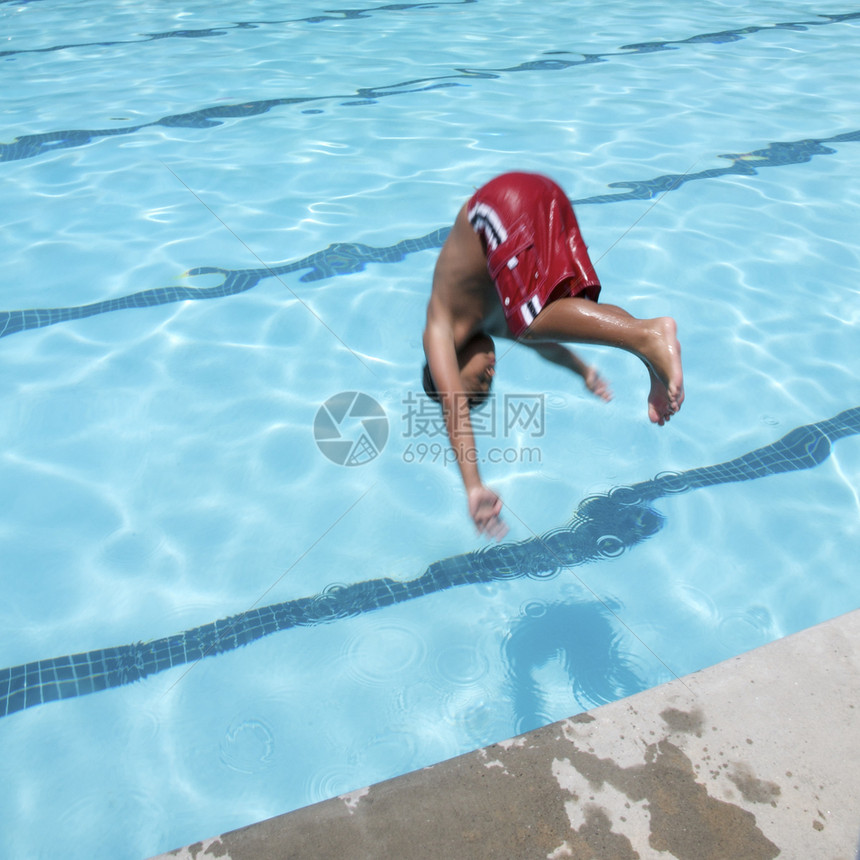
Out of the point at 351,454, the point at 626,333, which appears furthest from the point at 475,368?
the point at 351,454

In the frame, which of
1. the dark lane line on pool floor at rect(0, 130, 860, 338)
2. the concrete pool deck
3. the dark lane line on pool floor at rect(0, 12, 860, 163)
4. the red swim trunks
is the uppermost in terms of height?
the red swim trunks

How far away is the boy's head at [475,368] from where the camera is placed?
10.2 feet

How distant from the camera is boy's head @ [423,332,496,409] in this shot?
3101mm

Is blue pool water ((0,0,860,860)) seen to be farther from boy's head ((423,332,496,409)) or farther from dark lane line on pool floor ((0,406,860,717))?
boy's head ((423,332,496,409))

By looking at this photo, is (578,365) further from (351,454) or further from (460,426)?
(351,454)

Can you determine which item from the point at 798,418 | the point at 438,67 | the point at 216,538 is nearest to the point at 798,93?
the point at 438,67

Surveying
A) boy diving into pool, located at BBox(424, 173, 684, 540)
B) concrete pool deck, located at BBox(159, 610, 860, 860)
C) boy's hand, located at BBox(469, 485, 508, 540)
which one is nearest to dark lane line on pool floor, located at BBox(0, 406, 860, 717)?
concrete pool deck, located at BBox(159, 610, 860, 860)

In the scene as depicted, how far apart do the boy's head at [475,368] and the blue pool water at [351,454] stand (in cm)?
72

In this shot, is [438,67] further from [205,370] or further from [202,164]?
[205,370]

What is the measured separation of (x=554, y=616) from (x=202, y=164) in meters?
5.13

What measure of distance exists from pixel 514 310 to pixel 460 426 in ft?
1.57

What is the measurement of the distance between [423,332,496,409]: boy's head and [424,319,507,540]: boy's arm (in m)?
0.29

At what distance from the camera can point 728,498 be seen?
369cm

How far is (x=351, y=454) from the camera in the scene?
3977mm
